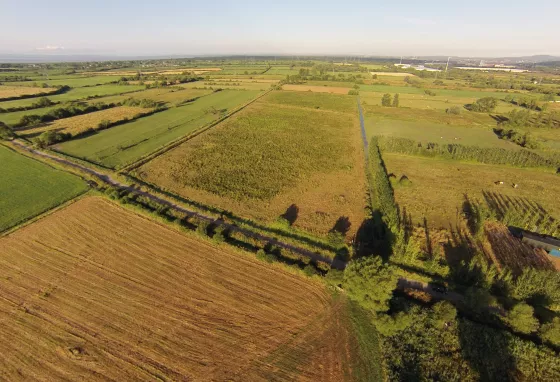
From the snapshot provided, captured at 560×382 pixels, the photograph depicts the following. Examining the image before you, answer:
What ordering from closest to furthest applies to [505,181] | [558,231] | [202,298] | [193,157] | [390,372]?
[390,372], [202,298], [558,231], [505,181], [193,157]

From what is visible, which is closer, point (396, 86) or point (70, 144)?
point (70, 144)

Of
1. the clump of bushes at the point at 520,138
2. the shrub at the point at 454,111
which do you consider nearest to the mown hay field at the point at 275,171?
the clump of bushes at the point at 520,138

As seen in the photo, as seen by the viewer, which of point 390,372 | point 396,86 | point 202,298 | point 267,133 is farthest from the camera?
point 396,86

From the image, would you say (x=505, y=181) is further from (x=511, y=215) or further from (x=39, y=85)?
(x=39, y=85)

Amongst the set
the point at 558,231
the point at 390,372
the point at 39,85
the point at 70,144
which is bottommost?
the point at 390,372

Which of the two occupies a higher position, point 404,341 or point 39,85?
point 39,85

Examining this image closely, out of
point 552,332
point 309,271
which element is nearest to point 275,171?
point 309,271

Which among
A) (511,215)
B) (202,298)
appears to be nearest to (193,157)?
(202,298)

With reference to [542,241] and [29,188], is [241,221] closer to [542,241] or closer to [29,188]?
[29,188]
